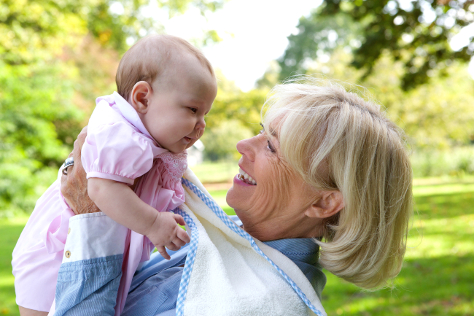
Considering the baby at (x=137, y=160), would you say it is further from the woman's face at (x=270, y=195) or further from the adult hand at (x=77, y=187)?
the woman's face at (x=270, y=195)

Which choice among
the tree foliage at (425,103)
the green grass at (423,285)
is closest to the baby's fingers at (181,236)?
the green grass at (423,285)

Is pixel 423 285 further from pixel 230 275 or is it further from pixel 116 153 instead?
pixel 116 153

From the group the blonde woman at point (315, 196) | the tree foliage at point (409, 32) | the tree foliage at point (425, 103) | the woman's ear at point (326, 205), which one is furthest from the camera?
the tree foliage at point (425, 103)

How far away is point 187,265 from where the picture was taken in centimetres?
149

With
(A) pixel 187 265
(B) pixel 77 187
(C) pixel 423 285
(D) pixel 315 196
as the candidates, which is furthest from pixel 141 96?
(C) pixel 423 285

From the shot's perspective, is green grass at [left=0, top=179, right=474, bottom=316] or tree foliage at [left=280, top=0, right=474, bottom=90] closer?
green grass at [left=0, top=179, right=474, bottom=316]

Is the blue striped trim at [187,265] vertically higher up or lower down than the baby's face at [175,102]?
lower down

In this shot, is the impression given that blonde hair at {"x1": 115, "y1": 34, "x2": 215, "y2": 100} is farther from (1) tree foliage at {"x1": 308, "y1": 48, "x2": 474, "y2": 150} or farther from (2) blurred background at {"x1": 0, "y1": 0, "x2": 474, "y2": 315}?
(1) tree foliage at {"x1": 308, "y1": 48, "x2": 474, "y2": 150}

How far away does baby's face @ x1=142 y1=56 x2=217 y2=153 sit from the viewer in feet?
5.22

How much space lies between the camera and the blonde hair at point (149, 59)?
1.60m

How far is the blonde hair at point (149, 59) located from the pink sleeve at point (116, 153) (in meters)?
0.22

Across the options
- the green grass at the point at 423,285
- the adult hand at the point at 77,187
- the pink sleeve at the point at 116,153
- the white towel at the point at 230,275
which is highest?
the pink sleeve at the point at 116,153

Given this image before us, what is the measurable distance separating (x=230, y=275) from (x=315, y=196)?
558 millimetres

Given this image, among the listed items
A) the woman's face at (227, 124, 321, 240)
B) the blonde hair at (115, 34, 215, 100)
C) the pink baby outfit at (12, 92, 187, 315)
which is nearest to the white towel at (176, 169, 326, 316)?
the pink baby outfit at (12, 92, 187, 315)
